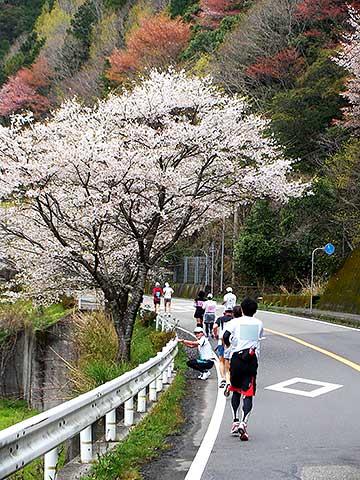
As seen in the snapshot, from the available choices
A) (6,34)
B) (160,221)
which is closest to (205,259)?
(160,221)

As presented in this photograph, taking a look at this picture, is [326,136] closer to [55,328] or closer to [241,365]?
[55,328]

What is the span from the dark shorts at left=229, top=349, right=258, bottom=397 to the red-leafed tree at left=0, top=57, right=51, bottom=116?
5191cm

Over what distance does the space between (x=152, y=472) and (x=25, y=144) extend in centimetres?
1138

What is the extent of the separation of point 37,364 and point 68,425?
67.8 feet

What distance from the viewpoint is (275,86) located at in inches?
1816

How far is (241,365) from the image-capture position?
857 centimetres

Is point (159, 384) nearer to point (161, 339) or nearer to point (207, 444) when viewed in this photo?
point (207, 444)

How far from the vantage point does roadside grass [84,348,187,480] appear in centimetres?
670

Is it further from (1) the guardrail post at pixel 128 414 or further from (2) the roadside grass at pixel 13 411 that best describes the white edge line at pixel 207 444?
(2) the roadside grass at pixel 13 411

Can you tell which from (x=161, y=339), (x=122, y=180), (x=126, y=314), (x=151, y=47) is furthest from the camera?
(x=151, y=47)

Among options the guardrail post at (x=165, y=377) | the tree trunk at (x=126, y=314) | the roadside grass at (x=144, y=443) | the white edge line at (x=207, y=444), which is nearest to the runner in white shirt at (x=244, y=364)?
the white edge line at (x=207, y=444)

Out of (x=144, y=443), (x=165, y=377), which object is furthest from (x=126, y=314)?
(x=144, y=443)

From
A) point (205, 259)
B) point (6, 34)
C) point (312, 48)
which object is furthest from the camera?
point (6, 34)

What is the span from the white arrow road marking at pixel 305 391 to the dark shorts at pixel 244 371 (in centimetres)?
381
